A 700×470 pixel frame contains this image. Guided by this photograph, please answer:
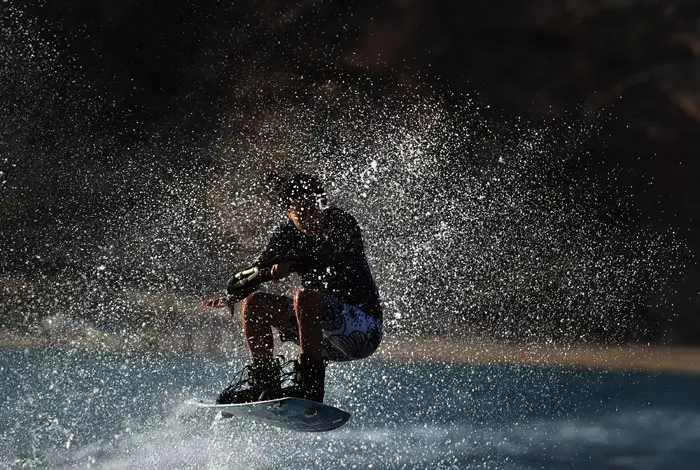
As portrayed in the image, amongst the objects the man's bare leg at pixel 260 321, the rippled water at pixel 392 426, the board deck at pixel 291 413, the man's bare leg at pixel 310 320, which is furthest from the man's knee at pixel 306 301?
the rippled water at pixel 392 426

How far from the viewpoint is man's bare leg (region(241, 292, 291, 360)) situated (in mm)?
3869

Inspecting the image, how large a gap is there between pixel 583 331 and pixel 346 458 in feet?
29.0

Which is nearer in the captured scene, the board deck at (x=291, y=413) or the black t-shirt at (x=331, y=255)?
the board deck at (x=291, y=413)

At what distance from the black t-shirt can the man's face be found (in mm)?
24

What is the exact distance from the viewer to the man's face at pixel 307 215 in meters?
3.88

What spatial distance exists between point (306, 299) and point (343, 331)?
8.7 inches

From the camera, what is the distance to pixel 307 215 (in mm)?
3893

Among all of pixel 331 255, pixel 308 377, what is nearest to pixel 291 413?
pixel 308 377

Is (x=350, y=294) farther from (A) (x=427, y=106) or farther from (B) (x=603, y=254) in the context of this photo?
(B) (x=603, y=254)

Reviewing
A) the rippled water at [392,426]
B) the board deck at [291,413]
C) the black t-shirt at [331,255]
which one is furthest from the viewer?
the rippled water at [392,426]

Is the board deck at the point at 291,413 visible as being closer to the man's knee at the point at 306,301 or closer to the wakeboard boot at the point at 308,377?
the wakeboard boot at the point at 308,377

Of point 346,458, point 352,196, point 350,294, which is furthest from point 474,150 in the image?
point 350,294

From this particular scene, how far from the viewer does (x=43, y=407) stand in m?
7.40

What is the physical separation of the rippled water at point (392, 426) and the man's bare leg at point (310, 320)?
117 cm
